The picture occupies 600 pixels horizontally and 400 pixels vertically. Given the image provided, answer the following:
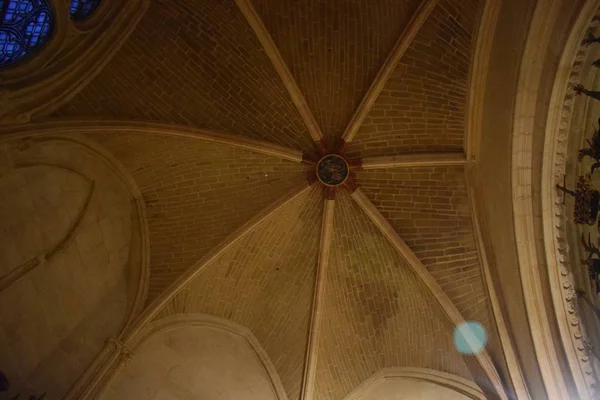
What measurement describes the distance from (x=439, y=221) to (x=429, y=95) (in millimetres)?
2173

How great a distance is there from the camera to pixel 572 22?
23.0 ft

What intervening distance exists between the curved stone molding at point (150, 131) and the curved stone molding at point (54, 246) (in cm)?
50

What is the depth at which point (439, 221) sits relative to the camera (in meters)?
10.9

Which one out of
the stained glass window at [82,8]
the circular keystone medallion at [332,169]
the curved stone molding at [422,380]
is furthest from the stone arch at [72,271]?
the curved stone molding at [422,380]

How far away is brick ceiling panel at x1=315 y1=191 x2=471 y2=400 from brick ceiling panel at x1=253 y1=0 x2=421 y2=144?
184 cm

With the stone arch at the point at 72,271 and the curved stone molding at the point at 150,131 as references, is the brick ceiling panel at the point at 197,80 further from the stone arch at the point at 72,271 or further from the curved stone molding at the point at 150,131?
the stone arch at the point at 72,271

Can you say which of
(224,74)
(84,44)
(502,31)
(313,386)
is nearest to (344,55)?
(224,74)

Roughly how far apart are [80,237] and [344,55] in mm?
5042

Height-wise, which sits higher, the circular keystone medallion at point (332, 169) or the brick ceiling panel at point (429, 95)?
the brick ceiling panel at point (429, 95)

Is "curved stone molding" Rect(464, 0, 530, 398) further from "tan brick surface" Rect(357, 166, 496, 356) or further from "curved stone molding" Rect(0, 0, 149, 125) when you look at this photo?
"curved stone molding" Rect(0, 0, 149, 125)

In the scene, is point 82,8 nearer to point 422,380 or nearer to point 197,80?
point 197,80

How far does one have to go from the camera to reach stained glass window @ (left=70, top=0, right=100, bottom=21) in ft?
29.2

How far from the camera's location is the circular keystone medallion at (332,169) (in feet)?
36.1

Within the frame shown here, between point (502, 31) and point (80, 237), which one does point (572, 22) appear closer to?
point (502, 31)
